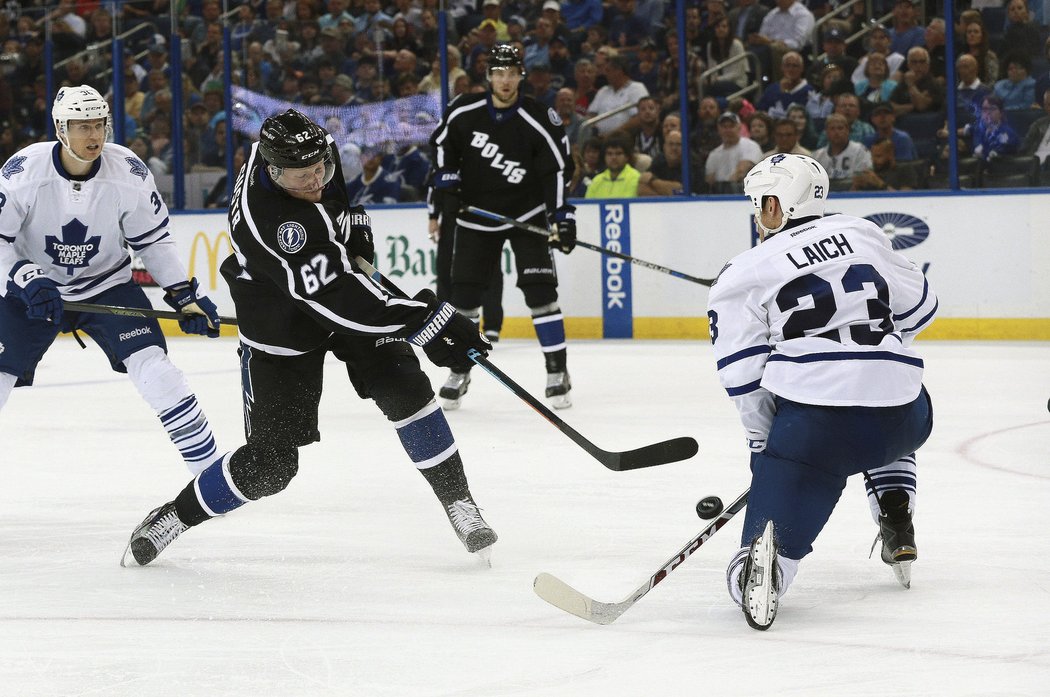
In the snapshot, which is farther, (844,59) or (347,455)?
(844,59)

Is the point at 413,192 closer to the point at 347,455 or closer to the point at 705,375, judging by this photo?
the point at 705,375

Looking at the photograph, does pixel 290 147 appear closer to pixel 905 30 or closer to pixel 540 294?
pixel 540 294

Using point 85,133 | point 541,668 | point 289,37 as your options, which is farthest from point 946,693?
point 289,37

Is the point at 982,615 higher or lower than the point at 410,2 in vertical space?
lower

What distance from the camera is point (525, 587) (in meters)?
2.77

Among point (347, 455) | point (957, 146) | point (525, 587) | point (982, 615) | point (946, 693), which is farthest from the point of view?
point (957, 146)

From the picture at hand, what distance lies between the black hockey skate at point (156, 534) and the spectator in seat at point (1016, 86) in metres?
4.93

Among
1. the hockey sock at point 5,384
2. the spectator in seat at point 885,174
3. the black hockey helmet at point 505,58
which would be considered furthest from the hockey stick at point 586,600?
the spectator in seat at point 885,174

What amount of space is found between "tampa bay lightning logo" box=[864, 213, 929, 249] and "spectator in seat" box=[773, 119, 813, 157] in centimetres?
50

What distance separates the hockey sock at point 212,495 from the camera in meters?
2.86

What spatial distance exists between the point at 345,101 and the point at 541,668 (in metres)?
6.10

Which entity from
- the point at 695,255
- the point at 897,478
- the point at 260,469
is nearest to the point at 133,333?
the point at 260,469

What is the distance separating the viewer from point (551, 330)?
5324mm

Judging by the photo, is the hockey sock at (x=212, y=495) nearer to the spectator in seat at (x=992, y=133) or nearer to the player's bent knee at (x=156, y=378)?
the player's bent knee at (x=156, y=378)
